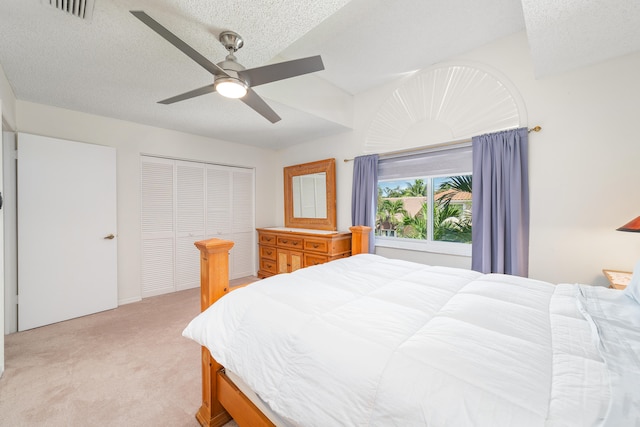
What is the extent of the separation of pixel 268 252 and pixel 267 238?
0.24m

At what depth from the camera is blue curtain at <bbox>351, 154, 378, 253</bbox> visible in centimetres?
348

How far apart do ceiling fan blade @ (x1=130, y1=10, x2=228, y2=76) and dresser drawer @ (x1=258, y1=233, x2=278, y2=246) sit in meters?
2.88

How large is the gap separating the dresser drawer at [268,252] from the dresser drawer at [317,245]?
784 mm

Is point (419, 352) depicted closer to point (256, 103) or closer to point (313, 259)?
point (256, 103)

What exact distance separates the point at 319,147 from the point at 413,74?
1.72m

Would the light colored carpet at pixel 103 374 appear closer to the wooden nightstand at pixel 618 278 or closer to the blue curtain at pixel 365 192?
the blue curtain at pixel 365 192

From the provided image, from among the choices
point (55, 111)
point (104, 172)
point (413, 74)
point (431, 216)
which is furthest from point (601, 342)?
point (55, 111)

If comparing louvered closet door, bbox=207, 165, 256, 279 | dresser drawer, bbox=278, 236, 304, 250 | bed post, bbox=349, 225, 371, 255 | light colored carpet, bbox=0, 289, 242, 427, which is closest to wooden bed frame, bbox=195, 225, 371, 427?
light colored carpet, bbox=0, 289, 242, 427

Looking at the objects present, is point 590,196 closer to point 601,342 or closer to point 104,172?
point 601,342

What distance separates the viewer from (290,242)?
3994 mm

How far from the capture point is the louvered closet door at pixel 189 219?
3.86 m

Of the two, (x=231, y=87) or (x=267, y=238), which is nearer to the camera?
(x=231, y=87)

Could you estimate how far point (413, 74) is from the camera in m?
3.11

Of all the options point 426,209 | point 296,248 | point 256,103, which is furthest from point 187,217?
point 426,209
